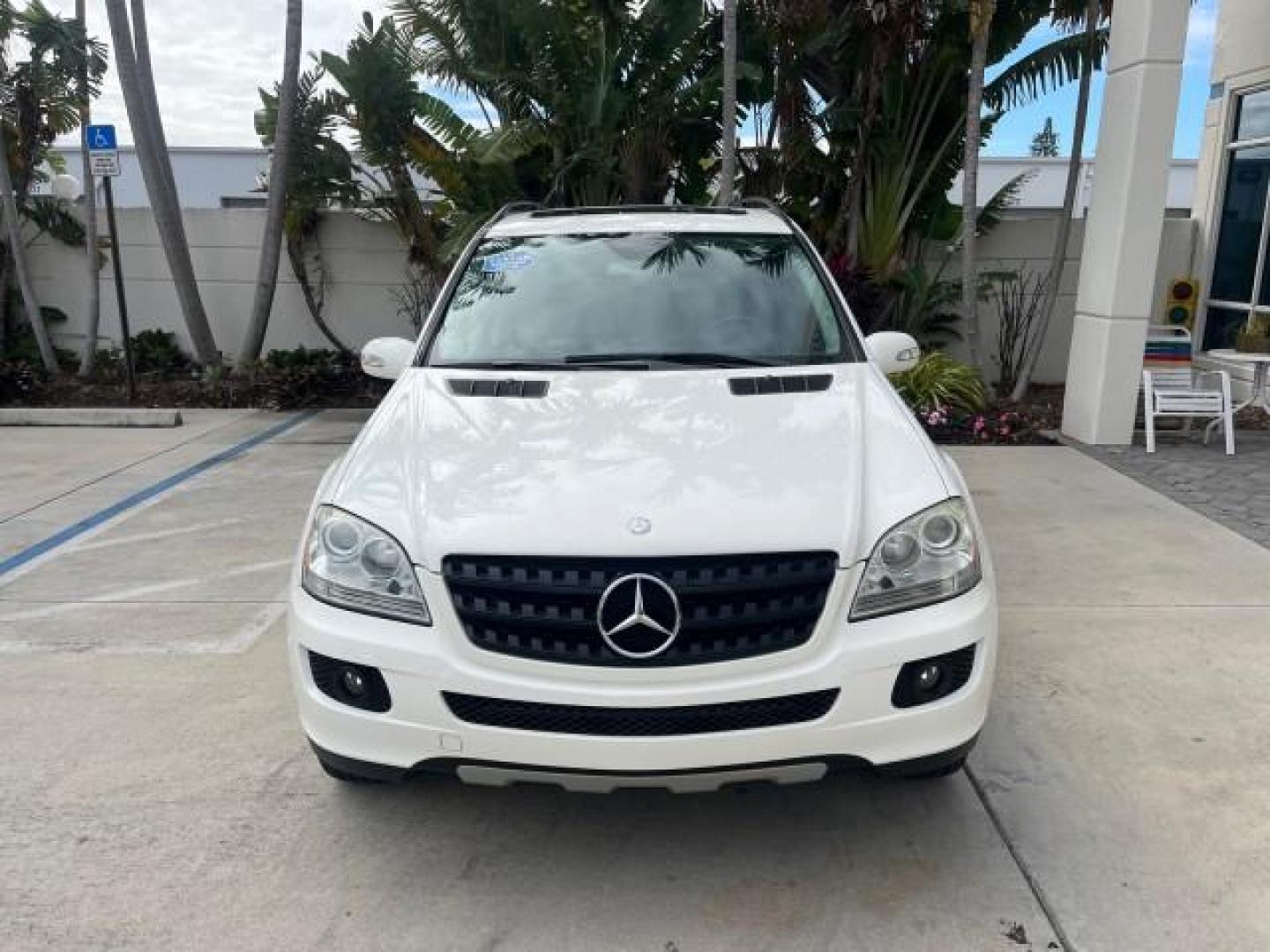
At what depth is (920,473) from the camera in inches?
110

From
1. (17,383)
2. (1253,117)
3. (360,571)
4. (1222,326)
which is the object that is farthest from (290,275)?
(1253,117)

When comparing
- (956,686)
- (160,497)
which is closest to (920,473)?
(956,686)

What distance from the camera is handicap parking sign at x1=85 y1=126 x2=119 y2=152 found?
8859mm

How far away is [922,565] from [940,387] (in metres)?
6.65

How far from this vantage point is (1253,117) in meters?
10.3

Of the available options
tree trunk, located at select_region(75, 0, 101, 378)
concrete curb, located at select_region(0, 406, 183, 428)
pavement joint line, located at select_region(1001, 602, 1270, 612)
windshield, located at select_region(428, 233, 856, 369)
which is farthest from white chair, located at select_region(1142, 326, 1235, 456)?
tree trunk, located at select_region(75, 0, 101, 378)

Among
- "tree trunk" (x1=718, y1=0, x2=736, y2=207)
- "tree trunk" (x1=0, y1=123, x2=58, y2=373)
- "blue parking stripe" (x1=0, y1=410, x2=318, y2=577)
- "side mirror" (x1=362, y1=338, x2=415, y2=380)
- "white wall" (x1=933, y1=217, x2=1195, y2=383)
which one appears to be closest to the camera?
"side mirror" (x1=362, y1=338, x2=415, y2=380)

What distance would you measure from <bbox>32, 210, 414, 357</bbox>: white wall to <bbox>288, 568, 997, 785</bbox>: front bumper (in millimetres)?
9015

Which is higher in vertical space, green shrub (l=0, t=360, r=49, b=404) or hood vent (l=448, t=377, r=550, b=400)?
hood vent (l=448, t=377, r=550, b=400)

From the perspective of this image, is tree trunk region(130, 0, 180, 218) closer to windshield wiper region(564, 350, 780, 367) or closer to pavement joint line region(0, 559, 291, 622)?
pavement joint line region(0, 559, 291, 622)

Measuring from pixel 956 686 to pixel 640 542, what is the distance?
3.05 feet

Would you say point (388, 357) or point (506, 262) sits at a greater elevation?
point (506, 262)

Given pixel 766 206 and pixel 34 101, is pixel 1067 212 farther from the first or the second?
pixel 34 101

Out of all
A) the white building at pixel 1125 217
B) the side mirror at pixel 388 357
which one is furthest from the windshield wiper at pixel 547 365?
the white building at pixel 1125 217
